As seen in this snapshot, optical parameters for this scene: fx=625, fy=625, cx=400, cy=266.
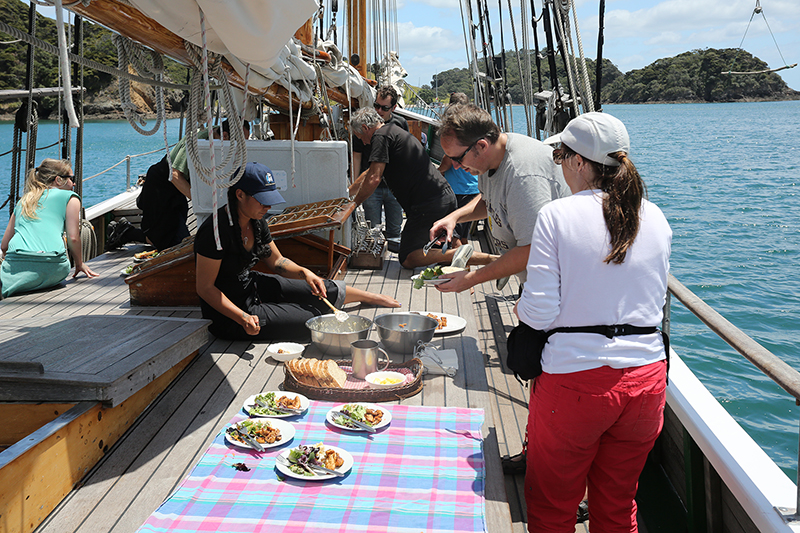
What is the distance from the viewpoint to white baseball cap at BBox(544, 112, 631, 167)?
1.76 m

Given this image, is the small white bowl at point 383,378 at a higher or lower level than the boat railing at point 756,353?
lower

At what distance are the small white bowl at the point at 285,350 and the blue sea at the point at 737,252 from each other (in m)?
4.27

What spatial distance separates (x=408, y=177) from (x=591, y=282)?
3.69 metres

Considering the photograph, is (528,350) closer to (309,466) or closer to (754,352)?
Answer: (754,352)

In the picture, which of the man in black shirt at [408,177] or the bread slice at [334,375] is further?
the man in black shirt at [408,177]

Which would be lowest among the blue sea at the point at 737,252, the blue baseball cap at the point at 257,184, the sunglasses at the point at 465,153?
the blue sea at the point at 737,252

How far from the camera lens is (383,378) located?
2.94m

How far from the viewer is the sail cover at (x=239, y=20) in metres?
2.11

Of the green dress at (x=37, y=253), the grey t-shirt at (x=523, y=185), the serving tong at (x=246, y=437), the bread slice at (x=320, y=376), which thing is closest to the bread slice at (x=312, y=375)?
the bread slice at (x=320, y=376)

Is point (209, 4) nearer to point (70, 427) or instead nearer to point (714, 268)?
point (70, 427)

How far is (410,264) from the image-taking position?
5531mm

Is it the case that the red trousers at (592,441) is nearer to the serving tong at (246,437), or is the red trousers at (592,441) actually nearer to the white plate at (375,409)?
the white plate at (375,409)

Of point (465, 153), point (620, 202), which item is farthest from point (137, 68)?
point (620, 202)

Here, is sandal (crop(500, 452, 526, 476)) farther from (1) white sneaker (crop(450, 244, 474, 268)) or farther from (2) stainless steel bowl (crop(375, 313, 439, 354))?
(1) white sneaker (crop(450, 244, 474, 268))
